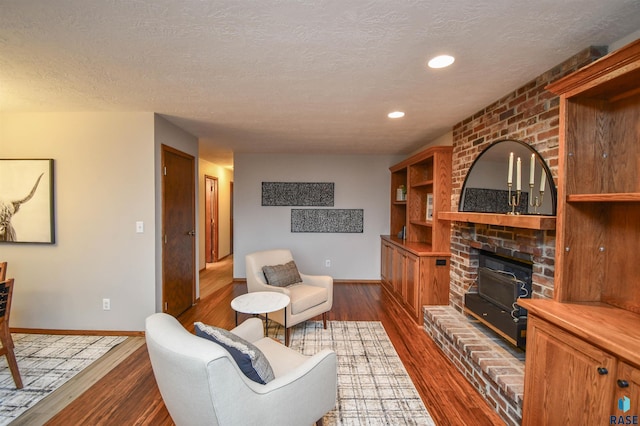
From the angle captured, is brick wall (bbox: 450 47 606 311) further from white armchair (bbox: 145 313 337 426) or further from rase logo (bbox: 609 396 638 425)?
white armchair (bbox: 145 313 337 426)

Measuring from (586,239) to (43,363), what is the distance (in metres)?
4.05

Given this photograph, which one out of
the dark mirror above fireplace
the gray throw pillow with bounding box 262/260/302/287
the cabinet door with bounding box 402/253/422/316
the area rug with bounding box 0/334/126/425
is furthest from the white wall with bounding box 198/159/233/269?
the dark mirror above fireplace

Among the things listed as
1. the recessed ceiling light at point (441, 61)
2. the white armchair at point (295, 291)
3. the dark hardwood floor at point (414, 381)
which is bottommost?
the dark hardwood floor at point (414, 381)

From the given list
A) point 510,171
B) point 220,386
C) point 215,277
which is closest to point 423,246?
point 510,171

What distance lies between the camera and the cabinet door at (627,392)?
100 cm

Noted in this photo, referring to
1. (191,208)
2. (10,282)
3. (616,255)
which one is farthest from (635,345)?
(191,208)

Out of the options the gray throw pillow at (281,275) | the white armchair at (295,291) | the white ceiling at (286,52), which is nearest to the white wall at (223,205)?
the white armchair at (295,291)

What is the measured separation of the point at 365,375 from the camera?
7.22 ft

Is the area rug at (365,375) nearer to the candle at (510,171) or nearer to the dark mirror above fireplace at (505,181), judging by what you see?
the dark mirror above fireplace at (505,181)

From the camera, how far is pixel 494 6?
4.08 ft

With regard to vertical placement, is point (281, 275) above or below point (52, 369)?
above

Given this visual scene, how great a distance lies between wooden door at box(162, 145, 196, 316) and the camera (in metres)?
3.08

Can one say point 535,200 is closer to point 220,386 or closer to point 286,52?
point 286,52

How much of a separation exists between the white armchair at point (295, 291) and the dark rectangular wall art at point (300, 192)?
1.67 m
